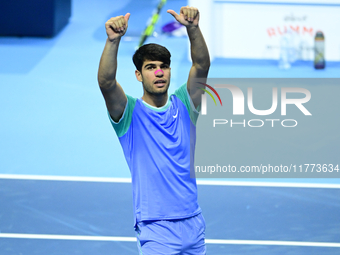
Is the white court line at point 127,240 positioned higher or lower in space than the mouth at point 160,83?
lower

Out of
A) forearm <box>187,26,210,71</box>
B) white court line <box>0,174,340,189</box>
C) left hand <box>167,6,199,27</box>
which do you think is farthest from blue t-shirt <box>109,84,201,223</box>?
white court line <box>0,174,340,189</box>

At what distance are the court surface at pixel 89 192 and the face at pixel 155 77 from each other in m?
2.24

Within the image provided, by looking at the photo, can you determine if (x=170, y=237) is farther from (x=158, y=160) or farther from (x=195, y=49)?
(x=195, y=49)

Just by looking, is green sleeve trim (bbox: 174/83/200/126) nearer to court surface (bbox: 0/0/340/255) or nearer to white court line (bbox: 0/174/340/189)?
court surface (bbox: 0/0/340/255)

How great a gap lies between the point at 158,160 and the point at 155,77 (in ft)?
1.64

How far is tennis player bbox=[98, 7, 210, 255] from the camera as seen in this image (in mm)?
3227

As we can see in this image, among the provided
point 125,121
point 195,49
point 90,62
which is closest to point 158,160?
point 125,121

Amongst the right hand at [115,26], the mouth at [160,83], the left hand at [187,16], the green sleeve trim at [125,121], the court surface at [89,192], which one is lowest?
the court surface at [89,192]

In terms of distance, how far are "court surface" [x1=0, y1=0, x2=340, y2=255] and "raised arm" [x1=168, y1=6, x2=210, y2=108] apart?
83.5 inches

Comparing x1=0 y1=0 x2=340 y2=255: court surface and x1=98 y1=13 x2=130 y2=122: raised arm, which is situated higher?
x1=98 y1=13 x2=130 y2=122: raised arm

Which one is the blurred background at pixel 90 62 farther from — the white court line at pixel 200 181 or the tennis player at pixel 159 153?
the tennis player at pixel 159 153

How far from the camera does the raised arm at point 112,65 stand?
10.1 ft

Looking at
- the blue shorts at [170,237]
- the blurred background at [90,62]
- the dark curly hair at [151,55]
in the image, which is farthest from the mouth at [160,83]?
the blurred background at [90,62]

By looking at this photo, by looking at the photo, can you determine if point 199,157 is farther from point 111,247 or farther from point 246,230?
point 111,247
